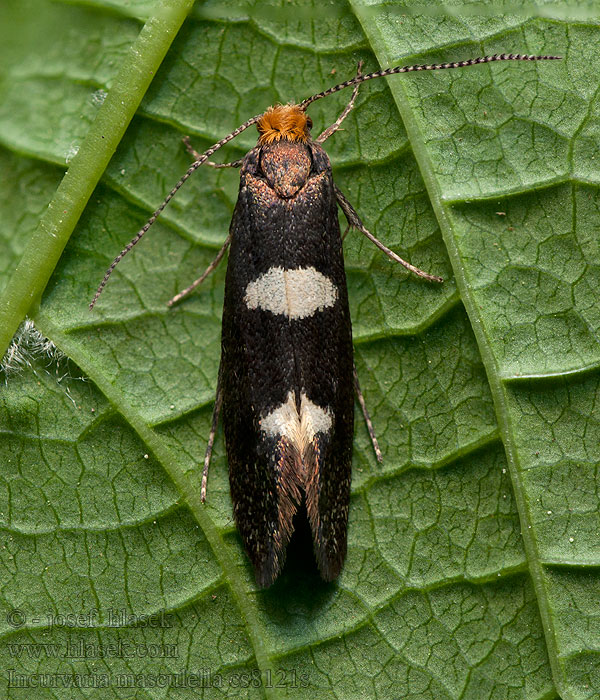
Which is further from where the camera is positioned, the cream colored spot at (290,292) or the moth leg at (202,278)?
the moth leg at (202,278)

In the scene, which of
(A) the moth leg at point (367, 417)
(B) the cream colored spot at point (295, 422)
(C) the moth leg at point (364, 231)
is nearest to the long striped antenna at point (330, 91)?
(C) the moth leg at point (364, 231)

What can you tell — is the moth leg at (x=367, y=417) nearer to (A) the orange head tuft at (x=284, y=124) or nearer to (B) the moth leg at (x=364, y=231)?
(B) the moth leg at (x=364, y=231)

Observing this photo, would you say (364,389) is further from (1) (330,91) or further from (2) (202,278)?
(1) (330,91)

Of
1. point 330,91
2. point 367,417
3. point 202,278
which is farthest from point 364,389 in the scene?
point 330,91

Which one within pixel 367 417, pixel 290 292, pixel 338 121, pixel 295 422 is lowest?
pixel 367 417

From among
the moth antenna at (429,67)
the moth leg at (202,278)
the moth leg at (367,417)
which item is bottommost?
the moth leg at (367,417)

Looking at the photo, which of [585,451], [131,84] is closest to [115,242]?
[131,84]
